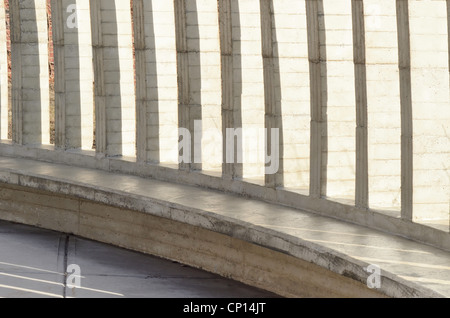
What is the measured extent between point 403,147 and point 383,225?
118cm

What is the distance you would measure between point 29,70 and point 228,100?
6.06 m

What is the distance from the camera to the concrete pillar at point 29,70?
24.0m

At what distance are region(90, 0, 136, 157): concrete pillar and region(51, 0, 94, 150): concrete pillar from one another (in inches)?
38.1

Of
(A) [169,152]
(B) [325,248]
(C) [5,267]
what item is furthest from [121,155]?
(B) [325,248]

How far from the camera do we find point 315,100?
17453mm

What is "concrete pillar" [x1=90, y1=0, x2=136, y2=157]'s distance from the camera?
2209 cm

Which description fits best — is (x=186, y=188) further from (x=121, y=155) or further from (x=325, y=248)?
(x=325, y=248)

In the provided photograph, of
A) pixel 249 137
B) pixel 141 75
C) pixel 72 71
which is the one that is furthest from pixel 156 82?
pixel 249 137

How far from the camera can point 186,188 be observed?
20125 mm

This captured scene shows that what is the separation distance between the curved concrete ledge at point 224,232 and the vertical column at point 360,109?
0.52m
